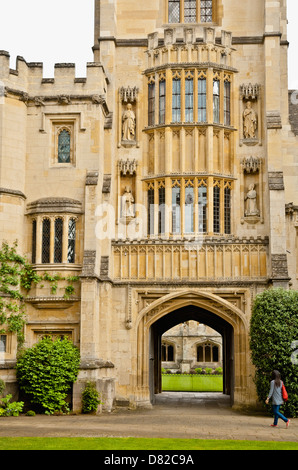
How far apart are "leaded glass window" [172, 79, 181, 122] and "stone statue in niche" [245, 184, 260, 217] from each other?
4.05m

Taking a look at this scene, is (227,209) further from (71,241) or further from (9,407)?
(9,407)

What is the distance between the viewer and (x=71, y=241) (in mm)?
24766

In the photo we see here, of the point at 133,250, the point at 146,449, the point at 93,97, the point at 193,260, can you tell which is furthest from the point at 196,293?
the point at 146,449

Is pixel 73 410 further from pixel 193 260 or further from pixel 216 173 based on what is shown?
pixel 216 173

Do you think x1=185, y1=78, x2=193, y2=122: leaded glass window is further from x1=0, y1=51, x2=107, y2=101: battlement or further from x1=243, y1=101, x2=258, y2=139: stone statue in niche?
x1=0, y1=51, x2=107, y2=101: battlement

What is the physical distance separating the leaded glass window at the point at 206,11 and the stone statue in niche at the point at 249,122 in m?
4.35

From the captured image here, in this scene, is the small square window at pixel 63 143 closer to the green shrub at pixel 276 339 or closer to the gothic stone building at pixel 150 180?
the gothic stone building at pixel 150 180

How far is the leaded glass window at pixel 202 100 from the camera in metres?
27.5

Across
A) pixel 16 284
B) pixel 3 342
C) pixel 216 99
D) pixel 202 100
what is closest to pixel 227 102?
pixel 216 99

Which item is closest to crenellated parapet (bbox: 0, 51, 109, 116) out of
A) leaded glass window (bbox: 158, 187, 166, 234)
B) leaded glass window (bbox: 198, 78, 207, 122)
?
leaded glass window (bbox: 198, 78, 207, 122)

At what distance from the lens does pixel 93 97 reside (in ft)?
83.2

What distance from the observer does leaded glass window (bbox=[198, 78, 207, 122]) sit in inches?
1082

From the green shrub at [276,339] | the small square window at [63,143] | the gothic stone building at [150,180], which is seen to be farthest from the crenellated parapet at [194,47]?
the green shrub at [276,339]

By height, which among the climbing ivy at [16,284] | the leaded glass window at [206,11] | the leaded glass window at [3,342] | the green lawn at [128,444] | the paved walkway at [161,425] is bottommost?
the paved walkway at [161,425]
